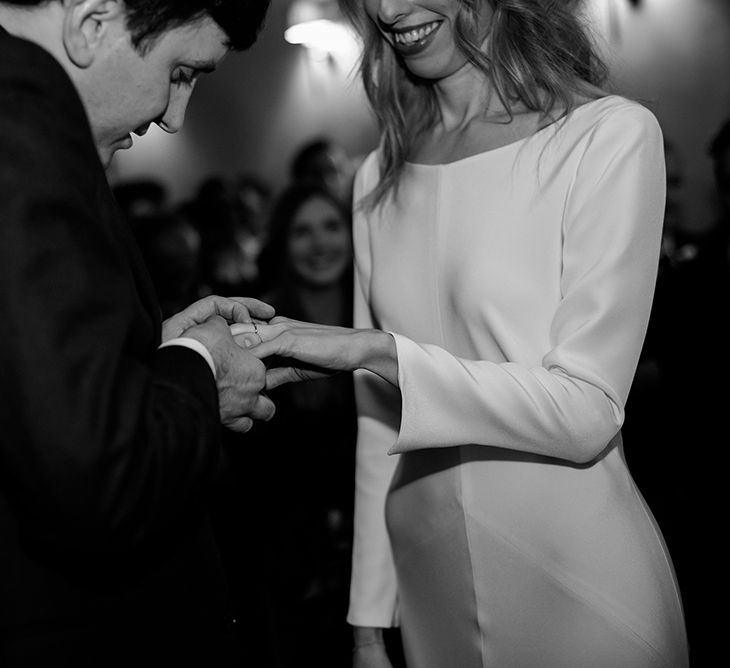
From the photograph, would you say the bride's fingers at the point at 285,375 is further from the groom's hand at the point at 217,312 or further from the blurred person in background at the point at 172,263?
the blurred person in background at the point at 172,263

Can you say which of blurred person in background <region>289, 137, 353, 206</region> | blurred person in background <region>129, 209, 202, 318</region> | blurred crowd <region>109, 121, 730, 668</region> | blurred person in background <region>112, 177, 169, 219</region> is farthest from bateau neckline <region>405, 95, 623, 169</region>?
blurred person in background <region>112, 177, 169, 219</region>

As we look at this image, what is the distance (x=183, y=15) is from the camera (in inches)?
43.2

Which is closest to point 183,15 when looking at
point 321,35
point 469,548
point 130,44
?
point 130,44

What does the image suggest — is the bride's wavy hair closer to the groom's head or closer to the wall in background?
the groom's head

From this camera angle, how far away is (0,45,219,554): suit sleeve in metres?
0.84

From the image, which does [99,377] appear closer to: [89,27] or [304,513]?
[89,27]

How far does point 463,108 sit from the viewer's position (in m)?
1.70

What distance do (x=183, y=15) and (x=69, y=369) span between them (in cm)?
50

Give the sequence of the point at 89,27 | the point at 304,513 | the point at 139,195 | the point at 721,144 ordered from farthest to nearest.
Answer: the point at 139,195 → the point at 721,144 → the point at 304,513 → the point at 89,27

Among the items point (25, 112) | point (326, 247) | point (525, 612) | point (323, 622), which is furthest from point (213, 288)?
point (25, 112)

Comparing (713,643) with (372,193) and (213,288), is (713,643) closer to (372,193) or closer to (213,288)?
(372,193)

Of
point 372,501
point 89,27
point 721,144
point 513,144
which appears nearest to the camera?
point 89,27

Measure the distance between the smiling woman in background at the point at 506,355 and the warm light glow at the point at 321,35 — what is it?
608 cm

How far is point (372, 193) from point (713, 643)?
2110 mm
